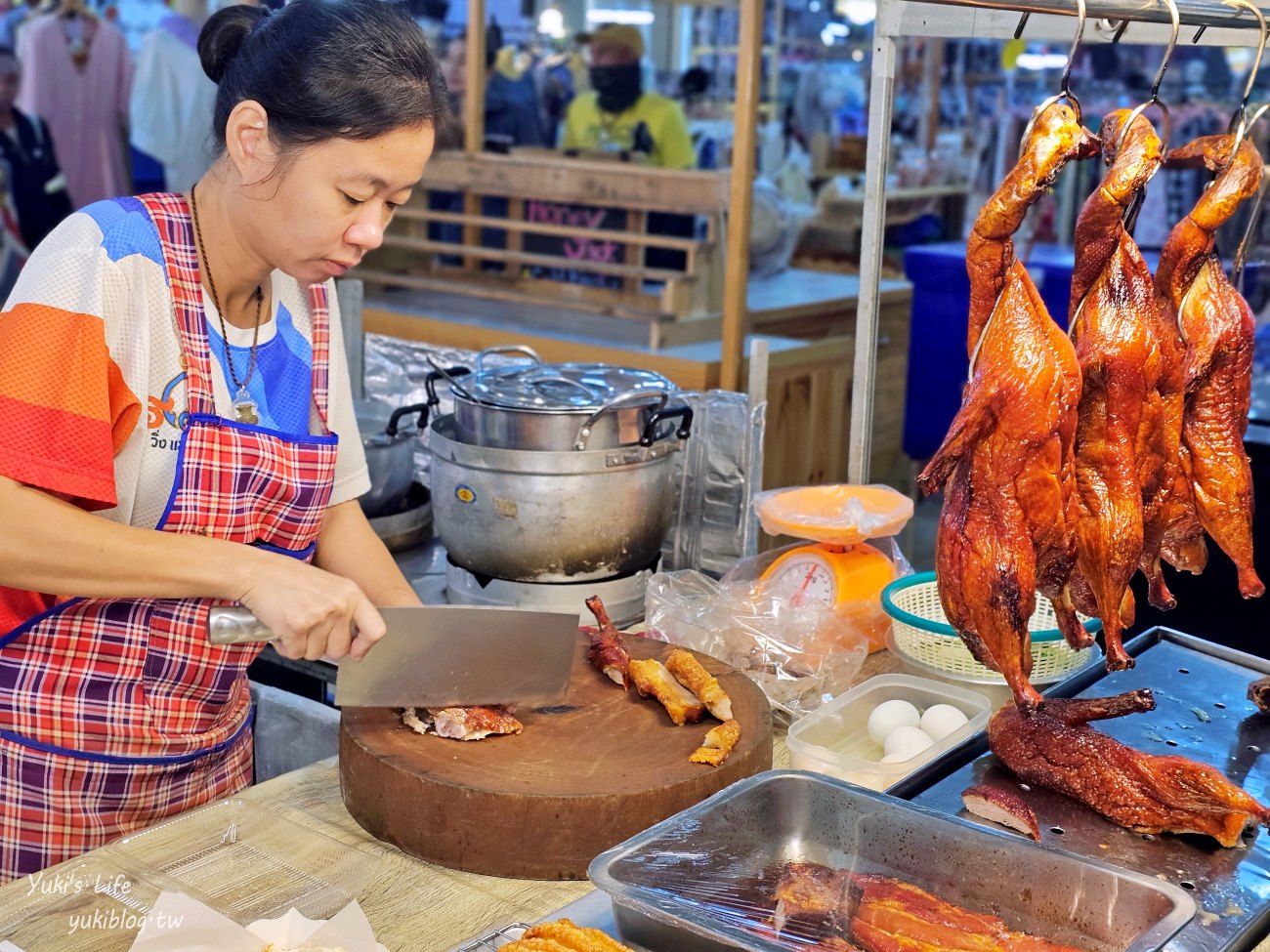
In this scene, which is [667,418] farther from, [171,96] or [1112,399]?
[171,96]

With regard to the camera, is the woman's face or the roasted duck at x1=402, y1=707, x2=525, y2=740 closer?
the woman's face

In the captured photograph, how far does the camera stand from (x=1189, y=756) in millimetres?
1768

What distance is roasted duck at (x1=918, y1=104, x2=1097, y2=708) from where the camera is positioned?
60.5 inches

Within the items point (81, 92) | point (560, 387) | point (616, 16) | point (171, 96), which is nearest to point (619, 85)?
point (171, 96)

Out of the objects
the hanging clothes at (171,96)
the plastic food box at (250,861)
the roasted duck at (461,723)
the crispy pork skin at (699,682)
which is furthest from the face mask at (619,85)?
the plastic food box at (250,861)

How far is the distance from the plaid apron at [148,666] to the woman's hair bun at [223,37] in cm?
20

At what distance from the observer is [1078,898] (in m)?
1.37

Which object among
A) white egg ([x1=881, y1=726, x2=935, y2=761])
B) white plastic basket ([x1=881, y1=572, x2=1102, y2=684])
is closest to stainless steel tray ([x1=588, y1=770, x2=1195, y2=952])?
white egg ([x1=881, y1=726, x2=935, y2=761])

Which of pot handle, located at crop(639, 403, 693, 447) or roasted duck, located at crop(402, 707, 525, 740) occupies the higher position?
pot handle, located at crop(639, 403, 693, 447)

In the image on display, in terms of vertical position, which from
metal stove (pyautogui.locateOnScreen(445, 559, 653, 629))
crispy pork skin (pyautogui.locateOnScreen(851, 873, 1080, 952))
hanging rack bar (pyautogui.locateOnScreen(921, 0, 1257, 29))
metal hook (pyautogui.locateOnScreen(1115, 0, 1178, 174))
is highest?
hanging rack bar (pyautogui.locateOnScreen(921, 0, 1257, 29))

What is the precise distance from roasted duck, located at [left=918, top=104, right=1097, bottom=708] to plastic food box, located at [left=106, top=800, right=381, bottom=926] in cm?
83

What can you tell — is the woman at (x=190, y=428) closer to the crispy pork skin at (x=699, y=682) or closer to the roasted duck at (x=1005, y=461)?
the crispy pork skin at (x=699, y=682)

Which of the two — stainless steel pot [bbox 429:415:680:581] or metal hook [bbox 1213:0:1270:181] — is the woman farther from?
metal hook [bbox 1213:0:1270:181]

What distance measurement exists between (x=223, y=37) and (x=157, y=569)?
2.47 ft
